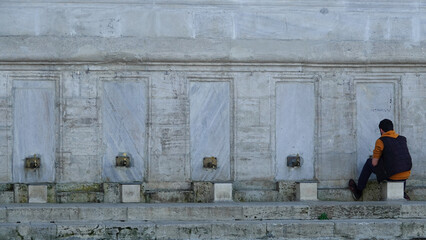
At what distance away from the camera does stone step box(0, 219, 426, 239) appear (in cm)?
1808

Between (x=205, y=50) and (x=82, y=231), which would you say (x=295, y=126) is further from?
(x=82, y=231)

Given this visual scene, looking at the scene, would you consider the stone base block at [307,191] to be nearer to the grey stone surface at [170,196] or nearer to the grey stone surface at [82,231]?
the grey stone surface at [170,196]

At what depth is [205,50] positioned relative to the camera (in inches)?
850

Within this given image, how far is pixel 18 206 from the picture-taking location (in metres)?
19.3

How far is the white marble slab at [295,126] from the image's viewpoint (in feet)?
71.8

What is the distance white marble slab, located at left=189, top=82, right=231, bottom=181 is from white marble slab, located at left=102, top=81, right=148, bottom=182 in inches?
36.9

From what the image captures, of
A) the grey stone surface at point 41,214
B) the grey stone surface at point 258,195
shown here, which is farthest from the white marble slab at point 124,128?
the grey stone surface at point 41,214

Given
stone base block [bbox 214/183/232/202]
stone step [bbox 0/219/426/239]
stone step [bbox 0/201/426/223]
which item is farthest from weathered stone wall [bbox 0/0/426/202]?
stone step [bbox 0/219/426/239]

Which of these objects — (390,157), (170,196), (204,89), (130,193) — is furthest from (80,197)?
(390,157)

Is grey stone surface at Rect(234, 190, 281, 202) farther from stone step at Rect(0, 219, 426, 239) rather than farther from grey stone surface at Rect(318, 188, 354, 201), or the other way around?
stone step at Rect(0, 219, 426, 239)

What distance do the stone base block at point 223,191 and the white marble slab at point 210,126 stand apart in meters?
0.69

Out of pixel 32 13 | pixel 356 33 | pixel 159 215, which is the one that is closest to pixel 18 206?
pixel 159 215

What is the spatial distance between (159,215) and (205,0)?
4.64 m

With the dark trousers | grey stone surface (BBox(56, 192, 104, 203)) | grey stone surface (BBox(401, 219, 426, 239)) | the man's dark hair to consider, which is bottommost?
grey stone surface (BBox(401, 219, 426, 239))
